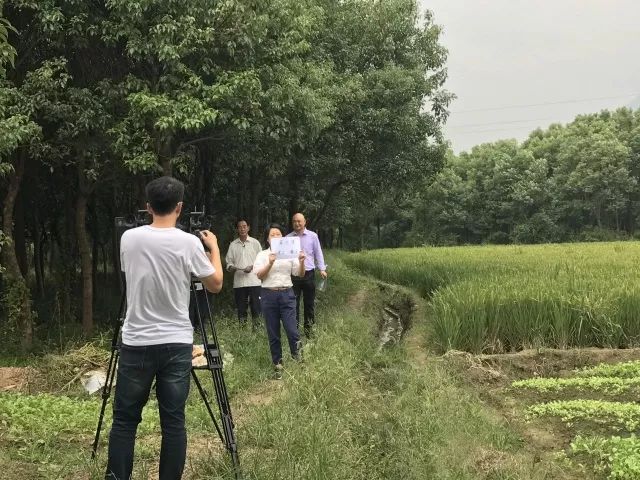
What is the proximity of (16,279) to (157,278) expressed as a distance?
22.6 ft

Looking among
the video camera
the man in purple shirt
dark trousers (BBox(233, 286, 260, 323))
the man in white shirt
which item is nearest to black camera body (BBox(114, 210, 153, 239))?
the video camera

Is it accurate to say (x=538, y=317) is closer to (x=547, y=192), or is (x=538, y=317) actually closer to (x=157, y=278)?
(x=157, y=278)

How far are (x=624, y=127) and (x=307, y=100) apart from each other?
52902mm

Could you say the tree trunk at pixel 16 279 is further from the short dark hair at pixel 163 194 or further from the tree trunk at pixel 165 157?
the short dark hair at pixel 163 194

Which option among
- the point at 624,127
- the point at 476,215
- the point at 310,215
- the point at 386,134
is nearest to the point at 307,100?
the point at 386,134

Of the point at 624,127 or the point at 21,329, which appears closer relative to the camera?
the point at 21,329

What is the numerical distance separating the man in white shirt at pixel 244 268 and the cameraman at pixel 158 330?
18.2 feet

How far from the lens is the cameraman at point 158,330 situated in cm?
304

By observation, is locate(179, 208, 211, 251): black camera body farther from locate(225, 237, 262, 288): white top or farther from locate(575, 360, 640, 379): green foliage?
locate(575, 360, 640, 379): green foliage

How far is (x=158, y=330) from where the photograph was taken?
3041 millimetres

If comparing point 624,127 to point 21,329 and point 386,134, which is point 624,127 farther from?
point 21,329

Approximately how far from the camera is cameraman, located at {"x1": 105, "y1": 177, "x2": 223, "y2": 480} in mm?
3041

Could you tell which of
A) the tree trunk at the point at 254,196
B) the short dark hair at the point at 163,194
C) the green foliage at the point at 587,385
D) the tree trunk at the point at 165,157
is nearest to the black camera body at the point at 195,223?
the short dark hair at the point at 163,194

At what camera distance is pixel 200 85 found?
325 inches
